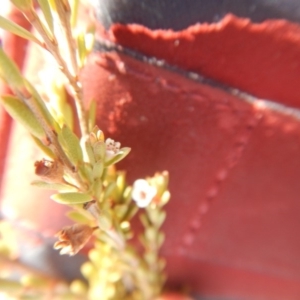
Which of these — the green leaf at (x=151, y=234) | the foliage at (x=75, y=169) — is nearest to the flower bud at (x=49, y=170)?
the foliage at (x=75, y=169)

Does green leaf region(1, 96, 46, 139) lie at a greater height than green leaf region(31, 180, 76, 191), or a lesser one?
greater

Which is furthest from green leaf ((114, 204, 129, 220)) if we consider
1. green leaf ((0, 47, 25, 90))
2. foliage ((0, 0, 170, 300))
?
green leaf ((0, 47, 25, 90))

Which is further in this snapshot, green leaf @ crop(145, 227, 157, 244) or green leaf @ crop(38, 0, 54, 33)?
green leaf @ crop(145, 227, 157, 244)

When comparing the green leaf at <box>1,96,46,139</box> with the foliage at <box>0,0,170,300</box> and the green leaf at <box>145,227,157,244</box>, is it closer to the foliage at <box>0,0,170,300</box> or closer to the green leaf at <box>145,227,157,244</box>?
the foliage at <box>0,0,170,300</box>

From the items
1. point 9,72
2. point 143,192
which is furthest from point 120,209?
point 9,72

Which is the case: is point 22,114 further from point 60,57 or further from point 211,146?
point 211,146

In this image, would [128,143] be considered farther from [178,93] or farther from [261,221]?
[261,221]
